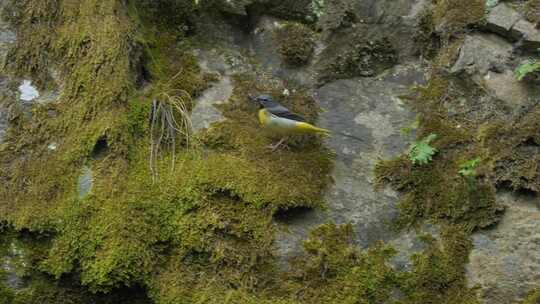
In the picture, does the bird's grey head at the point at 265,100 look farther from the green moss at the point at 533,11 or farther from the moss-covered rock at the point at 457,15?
the green moss at the point at 533,11

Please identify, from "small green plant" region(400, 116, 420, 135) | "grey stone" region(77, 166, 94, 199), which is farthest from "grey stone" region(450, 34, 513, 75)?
"grey stone" region(77, 166, 94, 199)

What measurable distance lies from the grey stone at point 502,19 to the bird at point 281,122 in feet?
5.91

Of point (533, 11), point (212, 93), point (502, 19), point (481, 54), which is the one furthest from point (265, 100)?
point (533, 11)

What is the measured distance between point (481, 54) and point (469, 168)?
1.27 meters

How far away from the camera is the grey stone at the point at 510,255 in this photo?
13.3 feet

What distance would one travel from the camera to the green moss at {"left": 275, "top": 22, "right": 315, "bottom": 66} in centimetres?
557

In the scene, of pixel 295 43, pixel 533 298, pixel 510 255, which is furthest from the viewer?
pixel 295 43

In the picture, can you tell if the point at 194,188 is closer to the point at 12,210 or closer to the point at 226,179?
the point at 226,179

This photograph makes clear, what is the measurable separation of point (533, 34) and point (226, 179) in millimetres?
2930

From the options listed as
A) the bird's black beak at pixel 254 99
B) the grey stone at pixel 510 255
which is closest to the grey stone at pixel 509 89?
the grey stone at pixel 510 255

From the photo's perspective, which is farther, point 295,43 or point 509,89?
point 295,43

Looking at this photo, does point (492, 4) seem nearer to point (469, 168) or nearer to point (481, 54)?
point (481, 54)

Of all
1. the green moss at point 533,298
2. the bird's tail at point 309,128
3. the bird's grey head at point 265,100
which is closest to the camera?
the green moss at point 533,298

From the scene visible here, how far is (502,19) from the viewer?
523cm
